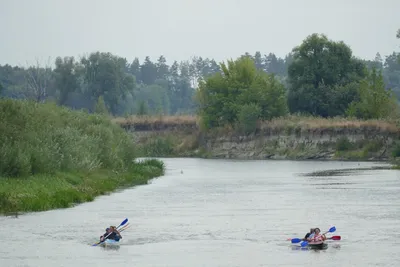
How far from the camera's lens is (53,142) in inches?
2440

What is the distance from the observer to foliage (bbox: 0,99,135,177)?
55.6 metres

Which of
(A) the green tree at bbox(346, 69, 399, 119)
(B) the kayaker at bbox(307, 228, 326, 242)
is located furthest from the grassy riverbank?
(A) the green tree at bbox(346, 69, 399, 119)

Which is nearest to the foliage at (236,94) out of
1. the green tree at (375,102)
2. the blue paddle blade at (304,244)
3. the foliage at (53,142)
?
the green tree at (375,102)

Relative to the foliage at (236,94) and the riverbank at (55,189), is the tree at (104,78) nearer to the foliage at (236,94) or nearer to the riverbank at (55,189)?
the foliage at (236,94)

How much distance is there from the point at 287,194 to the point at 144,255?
2407cm

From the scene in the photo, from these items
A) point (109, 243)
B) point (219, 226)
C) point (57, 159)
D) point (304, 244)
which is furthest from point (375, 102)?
point (109, 243)

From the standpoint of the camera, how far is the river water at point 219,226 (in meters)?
35.3

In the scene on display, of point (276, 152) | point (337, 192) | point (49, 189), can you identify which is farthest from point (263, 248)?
point (276, 152)

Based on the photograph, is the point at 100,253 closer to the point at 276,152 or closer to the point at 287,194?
the point at 287,194

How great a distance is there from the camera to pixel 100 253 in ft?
121

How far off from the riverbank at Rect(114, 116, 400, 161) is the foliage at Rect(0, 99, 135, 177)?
32906mm

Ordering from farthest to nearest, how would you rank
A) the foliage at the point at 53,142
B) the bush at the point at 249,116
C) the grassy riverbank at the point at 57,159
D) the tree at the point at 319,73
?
1. the tree at the point at 319,73
2. the bush at the point at 249,116
3. the foliage at the point at 53,142
4. the grassy riverbank at the point at 57,159

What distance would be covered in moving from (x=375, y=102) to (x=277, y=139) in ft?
41.8

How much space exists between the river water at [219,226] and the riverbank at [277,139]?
4060cm
